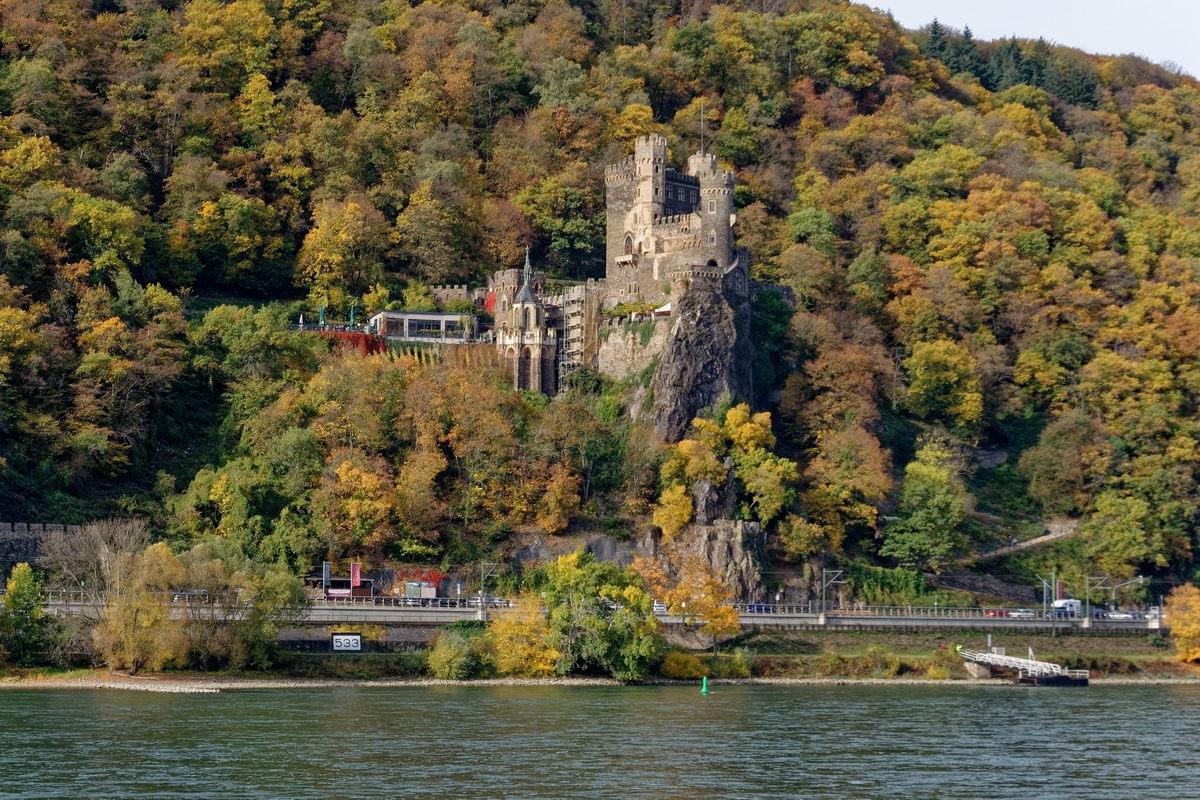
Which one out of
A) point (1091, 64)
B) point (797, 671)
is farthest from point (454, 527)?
point (1091, 64)

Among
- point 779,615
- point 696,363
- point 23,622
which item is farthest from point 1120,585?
point 23,622

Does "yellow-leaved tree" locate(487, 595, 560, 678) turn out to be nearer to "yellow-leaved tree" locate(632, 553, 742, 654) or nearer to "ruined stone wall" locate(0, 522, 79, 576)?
"yellow-leaved tree" locate(632, 553, 742, 654)

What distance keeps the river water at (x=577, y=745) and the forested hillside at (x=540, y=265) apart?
1862cm

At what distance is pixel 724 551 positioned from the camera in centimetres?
9275

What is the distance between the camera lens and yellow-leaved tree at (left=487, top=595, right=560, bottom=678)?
81.4m

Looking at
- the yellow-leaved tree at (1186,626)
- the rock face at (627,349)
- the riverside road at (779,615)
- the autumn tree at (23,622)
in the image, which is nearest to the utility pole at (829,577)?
the riverside road at (779,615)

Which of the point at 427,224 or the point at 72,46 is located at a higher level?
the point at 72,46

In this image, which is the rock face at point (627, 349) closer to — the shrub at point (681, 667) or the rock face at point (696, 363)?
the rock face at point (696, 363)

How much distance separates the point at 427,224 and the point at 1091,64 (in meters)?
84.6

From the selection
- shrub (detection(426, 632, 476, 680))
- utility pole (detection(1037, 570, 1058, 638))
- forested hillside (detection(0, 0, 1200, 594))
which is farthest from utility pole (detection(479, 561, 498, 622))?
utility pole (detection(1037, 570, 1058, 638))

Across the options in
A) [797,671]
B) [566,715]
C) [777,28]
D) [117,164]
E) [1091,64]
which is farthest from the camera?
[1091,64]

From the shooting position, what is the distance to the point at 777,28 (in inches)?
5728

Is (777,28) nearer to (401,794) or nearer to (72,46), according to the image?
(72,46)

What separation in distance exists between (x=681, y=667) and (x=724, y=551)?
9815 millimetres
